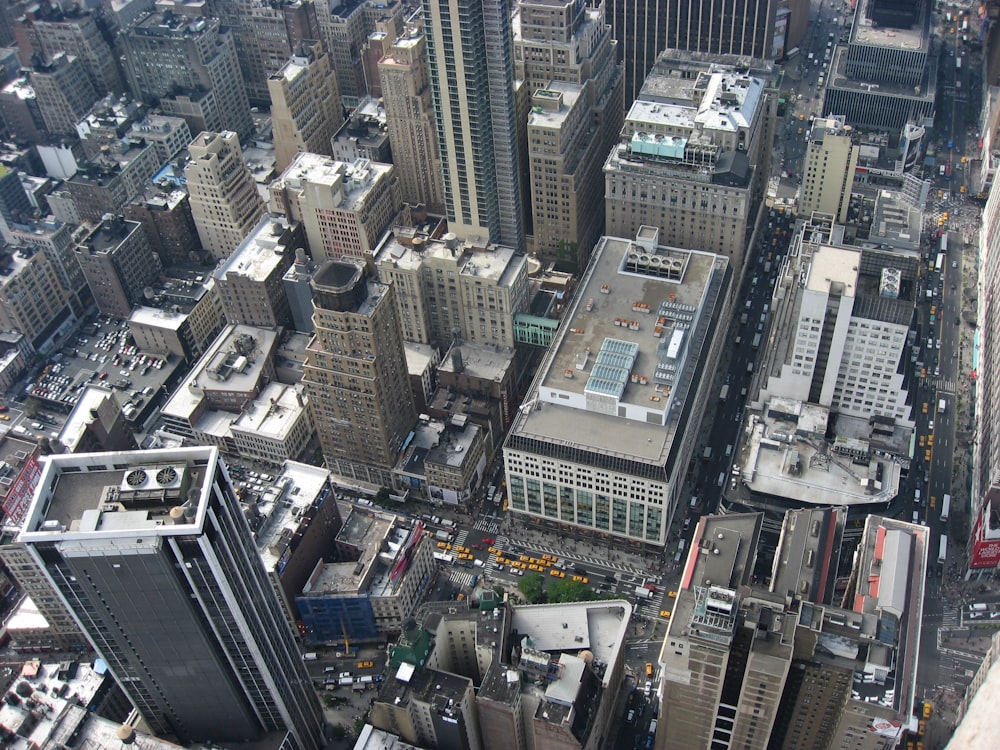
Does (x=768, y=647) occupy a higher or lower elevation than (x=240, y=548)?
lower

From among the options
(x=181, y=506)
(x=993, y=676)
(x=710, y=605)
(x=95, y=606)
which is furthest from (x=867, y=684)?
(x=993, y=676)

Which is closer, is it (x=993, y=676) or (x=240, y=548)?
(x=993, y=676)

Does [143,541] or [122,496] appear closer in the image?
[143,541]

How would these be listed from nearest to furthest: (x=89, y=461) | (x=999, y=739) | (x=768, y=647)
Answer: (x=999, y=739) < (x=89, y=461) < (x=768, y=647)

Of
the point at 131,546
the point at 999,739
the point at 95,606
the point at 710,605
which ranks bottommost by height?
the point at 710,605

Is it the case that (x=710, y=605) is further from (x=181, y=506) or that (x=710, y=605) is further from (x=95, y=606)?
(x=95, y=606)

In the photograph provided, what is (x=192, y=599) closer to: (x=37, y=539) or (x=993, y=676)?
(x=37, y=539)

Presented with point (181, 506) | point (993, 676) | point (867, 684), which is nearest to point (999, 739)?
point (993, 676)

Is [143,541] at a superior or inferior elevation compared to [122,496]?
inferior

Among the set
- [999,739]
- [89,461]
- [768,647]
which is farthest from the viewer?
[768,647]

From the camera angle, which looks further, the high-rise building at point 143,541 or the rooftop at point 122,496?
the high-rise building at point 143,541

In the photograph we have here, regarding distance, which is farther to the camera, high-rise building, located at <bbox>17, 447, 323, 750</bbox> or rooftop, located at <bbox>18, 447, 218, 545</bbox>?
high-rise building, located at <bbox>17, 447, 323, 750</bbox>
